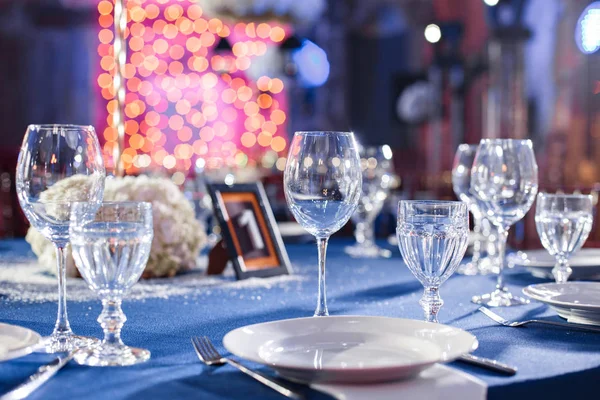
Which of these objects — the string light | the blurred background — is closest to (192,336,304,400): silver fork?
the blurred background

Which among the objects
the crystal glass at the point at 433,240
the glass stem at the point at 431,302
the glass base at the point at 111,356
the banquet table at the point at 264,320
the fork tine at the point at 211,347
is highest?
the crystal glass at the point at 433,240

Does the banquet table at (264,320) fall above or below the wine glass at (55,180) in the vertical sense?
below

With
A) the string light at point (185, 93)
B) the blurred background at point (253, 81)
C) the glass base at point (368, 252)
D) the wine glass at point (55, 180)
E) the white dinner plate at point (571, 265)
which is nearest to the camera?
the wine glass at point (55, 180)

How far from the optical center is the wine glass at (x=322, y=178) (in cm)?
109

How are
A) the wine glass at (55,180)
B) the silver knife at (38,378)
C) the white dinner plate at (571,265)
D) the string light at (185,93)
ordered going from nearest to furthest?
the silver knife at (38,378) → the wine glass at (55,180) → the white dinner plate at (571,265) → the string light at (185,93)

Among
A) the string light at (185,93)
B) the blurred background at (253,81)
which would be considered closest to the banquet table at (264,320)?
the blurred background at (253,81)

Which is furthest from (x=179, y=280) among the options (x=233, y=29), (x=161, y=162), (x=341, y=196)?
(x=233, y=29)

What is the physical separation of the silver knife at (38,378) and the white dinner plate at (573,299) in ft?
2.26

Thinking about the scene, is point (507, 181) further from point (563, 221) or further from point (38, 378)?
point (38, 378)

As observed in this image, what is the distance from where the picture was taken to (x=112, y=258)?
0.87 m

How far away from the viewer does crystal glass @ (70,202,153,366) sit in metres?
0.87

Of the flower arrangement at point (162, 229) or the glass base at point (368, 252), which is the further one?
the glass base at point (368, 252)

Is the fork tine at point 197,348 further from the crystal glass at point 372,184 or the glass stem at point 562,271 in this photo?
the crystal glass at point 372,184

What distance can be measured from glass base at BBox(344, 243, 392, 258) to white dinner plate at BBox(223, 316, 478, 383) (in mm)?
1105
